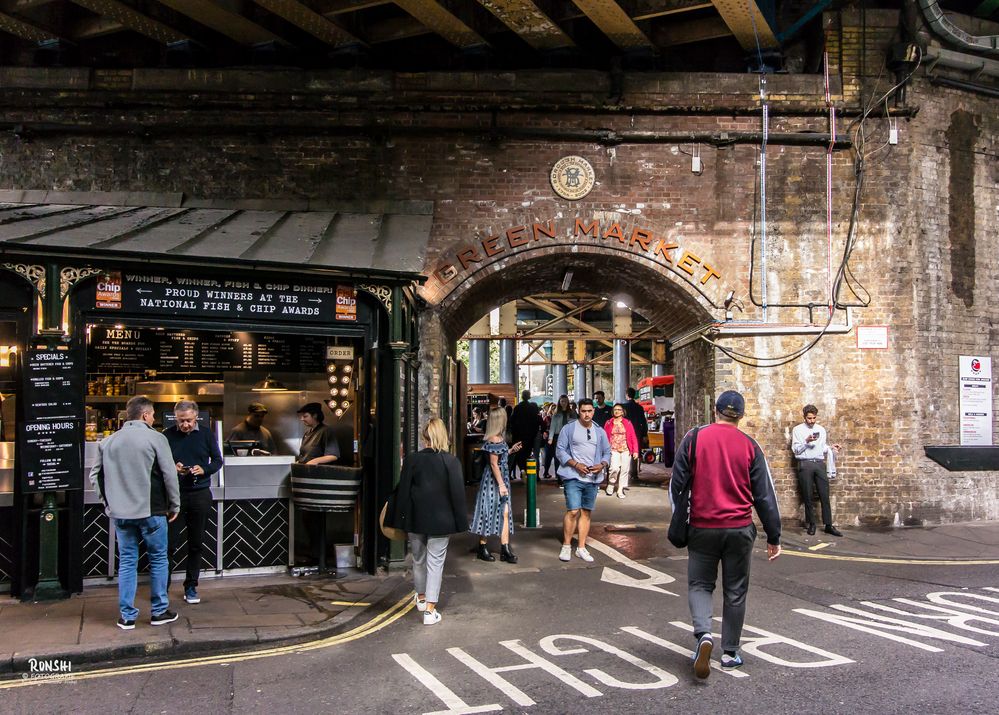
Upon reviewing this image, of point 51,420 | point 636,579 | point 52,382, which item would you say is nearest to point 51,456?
point 51,420

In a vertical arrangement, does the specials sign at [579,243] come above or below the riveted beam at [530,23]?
below

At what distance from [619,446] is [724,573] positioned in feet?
29.2

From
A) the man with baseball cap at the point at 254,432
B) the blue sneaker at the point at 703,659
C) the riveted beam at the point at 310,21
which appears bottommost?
the blue sneaker at the point at 703,659

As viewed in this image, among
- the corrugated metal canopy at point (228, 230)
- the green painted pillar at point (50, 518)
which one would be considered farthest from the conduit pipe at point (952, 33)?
the green painted pillar at point (50, 518)

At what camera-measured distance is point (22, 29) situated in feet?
37.4

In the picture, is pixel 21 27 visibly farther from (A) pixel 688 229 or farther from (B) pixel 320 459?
(A) pixel 688 229

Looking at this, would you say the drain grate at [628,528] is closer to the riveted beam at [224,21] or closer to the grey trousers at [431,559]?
the grey trousers at [431,559]

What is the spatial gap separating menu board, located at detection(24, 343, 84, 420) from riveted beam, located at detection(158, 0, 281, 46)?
16.5 feet

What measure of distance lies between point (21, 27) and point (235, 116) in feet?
9.71

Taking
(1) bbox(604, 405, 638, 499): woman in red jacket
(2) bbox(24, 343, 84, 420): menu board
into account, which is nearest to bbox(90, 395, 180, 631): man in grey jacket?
(2) bbox(24, 343, 84, 420): menu board

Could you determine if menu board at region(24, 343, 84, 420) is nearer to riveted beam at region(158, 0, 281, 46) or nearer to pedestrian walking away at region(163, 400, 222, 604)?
pedestrian walking away at region(163, 400, 222, 604)

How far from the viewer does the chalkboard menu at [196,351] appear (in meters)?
11.9

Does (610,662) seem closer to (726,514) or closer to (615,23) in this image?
(726,514)

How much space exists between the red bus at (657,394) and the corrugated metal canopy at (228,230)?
533 inches
